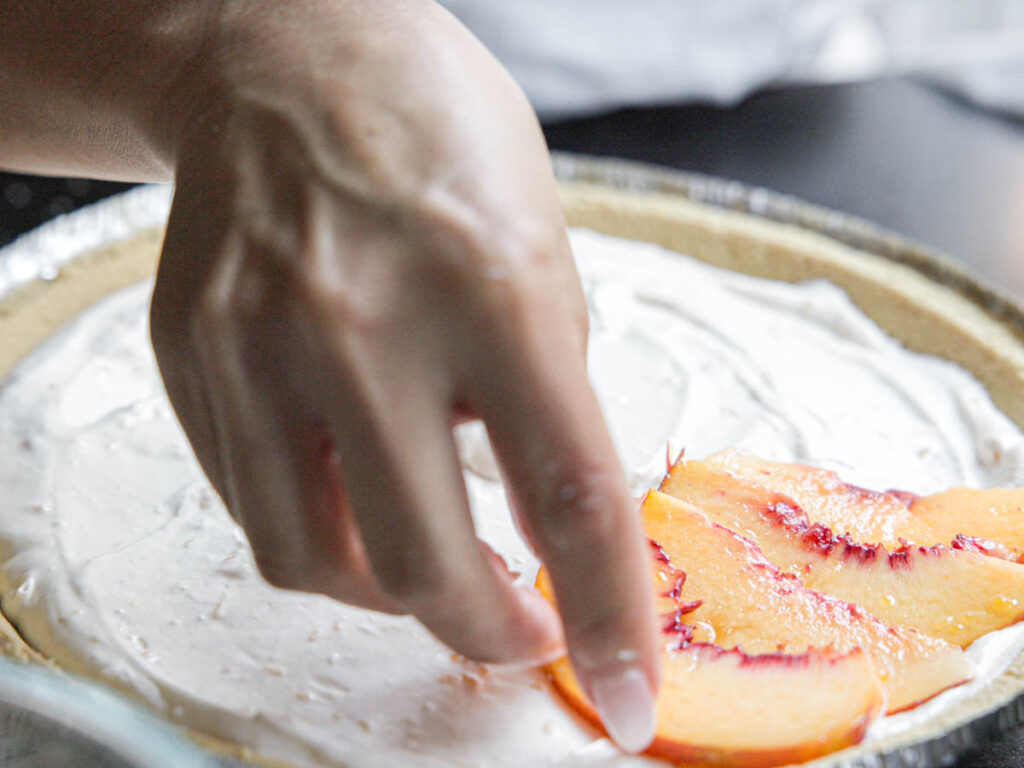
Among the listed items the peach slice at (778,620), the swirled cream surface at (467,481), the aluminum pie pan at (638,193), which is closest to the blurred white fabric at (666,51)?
the aluminum pie pan at (638,193)

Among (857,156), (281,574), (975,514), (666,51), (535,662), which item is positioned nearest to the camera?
(281,574)

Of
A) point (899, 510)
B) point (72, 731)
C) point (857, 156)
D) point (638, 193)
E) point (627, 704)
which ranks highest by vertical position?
point (72, 731)

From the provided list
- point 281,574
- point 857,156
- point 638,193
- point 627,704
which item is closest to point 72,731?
point 281,574

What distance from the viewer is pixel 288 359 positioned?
0.47m

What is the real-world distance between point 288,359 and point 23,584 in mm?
403

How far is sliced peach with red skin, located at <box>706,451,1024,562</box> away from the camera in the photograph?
78 cm

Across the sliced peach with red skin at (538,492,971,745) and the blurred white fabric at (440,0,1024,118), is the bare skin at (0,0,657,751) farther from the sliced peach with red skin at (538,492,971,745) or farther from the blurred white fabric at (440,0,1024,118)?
the blurred white fabric at (440,0,1024,118)

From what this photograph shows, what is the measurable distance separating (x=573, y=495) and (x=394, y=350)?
4.1 inches

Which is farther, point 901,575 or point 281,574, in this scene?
point 901,575

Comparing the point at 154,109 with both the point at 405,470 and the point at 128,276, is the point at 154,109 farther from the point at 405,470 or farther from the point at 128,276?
the point at 128,276

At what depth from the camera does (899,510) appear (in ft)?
2.67

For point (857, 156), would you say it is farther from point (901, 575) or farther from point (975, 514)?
point (901, 575)

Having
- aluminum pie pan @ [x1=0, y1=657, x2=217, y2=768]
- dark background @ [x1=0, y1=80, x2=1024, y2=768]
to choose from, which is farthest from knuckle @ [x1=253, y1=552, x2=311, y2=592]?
dark background @ [x1=0, y1=80, x2=1024, y2=768]

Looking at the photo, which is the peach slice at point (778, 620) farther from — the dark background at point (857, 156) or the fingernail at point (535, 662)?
the dark background at point (857, 156)
